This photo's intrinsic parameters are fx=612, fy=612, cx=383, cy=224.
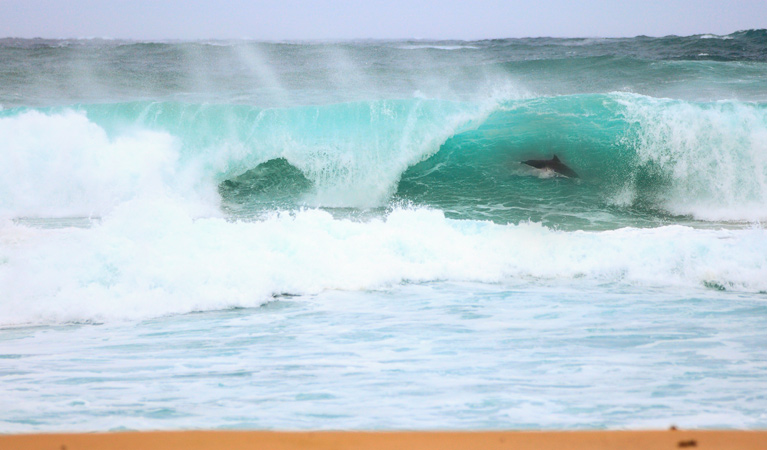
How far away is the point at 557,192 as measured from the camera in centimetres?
610

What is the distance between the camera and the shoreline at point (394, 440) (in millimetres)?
1410

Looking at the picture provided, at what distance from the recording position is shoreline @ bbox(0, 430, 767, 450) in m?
1.41

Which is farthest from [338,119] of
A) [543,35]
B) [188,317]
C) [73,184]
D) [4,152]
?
Answer: [188,317]

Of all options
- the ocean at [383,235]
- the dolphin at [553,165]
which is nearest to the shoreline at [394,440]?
the ocean at [383,235]

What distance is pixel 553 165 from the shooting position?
6488mm

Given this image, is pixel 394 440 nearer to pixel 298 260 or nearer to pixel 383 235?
pixel 298 260

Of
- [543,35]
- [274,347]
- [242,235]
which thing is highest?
[543,35]

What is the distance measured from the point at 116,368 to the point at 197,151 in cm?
465

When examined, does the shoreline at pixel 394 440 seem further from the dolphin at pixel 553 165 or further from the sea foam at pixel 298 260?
the dolphin at pixel 553 165

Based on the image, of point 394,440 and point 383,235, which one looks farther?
point 383,235

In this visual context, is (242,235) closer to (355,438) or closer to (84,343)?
→ (84,343)

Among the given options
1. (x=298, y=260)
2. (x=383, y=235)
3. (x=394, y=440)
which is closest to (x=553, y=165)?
(x=383, y=235)

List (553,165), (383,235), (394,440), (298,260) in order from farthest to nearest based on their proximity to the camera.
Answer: (553,165)
(383,235)
(298,260)
(394,440)

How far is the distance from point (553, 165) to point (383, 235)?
316cm
